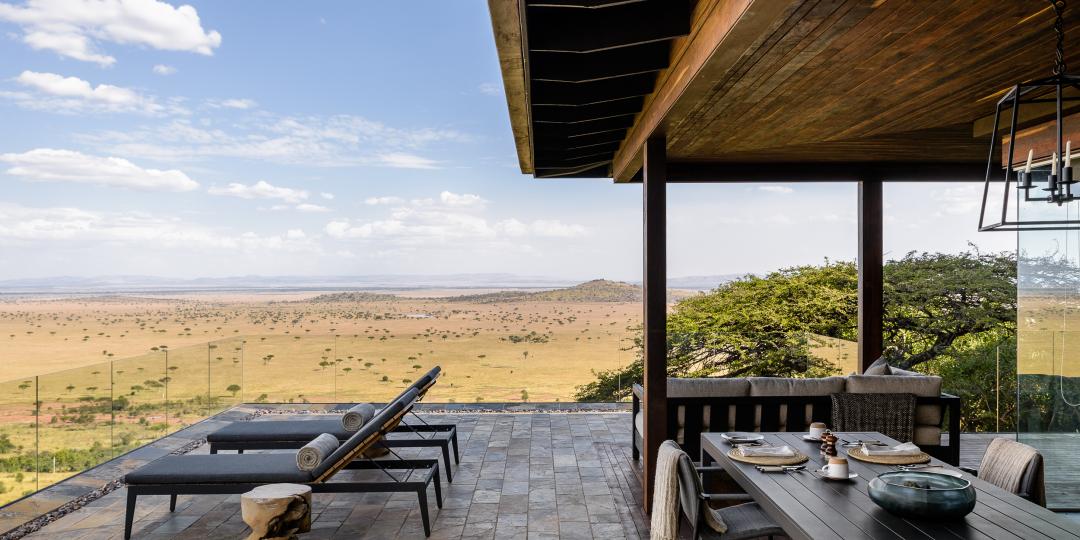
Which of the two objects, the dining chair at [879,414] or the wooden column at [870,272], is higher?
the wooden column at [870,272]

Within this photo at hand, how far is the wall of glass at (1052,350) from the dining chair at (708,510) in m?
2.47

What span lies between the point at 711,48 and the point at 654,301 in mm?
2265

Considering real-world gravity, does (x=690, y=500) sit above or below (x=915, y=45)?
below

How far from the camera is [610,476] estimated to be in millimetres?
5723

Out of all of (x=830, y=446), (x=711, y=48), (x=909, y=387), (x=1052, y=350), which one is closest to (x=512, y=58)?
(x=711, y=48)

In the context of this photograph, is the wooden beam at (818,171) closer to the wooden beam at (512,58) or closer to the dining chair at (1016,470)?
the wooden beam at (512,58)

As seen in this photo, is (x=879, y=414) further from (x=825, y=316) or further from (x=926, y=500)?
(x=825, y=316)

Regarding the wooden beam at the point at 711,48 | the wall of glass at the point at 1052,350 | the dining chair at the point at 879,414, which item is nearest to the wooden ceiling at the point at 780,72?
the wooden beam at the point at 711,48

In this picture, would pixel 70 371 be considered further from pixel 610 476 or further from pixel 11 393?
pixel 610 476

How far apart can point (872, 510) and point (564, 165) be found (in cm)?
462

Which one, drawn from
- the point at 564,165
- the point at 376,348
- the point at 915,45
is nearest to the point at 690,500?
the point at 915,45

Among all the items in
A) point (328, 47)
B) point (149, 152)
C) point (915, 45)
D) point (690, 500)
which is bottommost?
point (690, 500)

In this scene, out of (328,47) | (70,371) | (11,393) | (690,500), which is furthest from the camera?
(328,47)

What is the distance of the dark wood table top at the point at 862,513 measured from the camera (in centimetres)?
248
